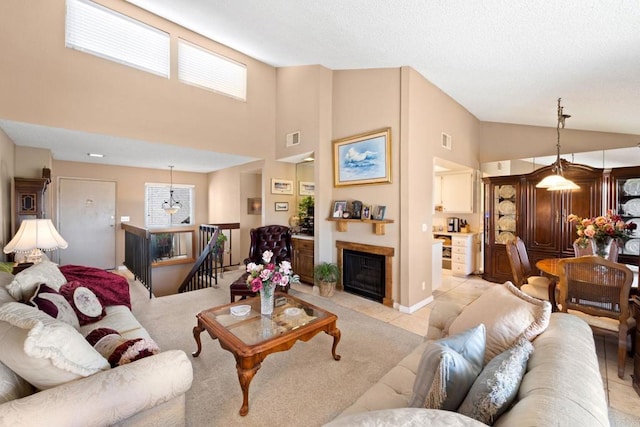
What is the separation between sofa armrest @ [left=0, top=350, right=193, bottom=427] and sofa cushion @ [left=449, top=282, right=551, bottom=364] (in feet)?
5.27

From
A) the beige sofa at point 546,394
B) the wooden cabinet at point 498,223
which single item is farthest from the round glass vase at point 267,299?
the wooden cabinet at point 498,223

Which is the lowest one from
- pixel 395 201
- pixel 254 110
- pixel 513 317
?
pixel 513 317

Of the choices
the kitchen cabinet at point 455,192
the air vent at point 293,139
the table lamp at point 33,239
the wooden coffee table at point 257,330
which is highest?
the air vent at point 293,139

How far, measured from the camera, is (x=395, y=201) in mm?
3850

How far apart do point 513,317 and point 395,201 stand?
2504 mm

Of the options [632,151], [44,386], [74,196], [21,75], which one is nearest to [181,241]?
[74,196]

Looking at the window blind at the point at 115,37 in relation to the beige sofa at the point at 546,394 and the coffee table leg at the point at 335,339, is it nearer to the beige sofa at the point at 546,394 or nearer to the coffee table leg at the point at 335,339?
the coffee table leg at the point at 335,339

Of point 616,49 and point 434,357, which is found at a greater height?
point 616,49

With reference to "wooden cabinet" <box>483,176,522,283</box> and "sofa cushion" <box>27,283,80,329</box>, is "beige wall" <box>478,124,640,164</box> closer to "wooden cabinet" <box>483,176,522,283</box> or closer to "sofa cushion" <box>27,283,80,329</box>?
"wooden cabinet" <box>483,176,522,283</box>

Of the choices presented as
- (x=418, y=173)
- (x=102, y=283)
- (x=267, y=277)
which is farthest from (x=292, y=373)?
(x=418, y=173)

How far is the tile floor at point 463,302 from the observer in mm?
2049

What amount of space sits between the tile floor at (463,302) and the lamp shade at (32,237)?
332 centimetres

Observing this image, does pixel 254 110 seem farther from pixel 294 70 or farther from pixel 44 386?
pixel 44 386

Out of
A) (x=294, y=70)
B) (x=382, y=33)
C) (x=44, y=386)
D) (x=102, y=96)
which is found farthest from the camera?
(x=294, y=70)
